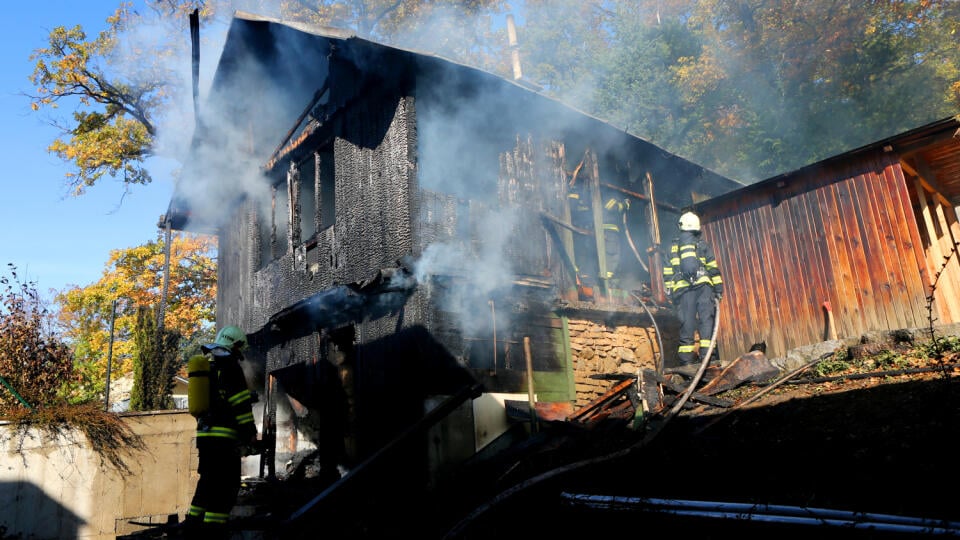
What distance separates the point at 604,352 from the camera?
10438 millimetres

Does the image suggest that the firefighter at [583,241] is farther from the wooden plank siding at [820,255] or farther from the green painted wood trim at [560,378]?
the wooden plank siding at [820,255]

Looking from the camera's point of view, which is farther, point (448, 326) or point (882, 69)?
point (882, 69)

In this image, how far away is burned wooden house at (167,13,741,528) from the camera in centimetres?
844

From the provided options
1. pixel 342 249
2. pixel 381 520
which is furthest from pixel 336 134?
pixel 381 520

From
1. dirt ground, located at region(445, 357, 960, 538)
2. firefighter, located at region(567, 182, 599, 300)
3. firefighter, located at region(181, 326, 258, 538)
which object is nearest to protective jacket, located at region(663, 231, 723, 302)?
firefighter, located at region(567, 182, 599, 300)

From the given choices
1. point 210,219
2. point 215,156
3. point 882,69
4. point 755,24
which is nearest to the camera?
point 215,156

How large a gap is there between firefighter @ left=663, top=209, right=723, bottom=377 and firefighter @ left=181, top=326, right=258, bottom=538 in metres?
6.82

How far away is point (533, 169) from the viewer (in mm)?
10500

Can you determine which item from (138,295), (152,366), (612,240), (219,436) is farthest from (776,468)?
(138,295)

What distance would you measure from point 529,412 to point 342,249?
13.0 ft

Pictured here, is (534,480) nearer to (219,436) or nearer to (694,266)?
(219,436)

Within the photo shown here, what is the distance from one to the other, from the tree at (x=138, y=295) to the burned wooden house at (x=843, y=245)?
25.3 metres

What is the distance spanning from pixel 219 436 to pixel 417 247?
3.65m

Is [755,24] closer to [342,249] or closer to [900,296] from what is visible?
[900,296]
